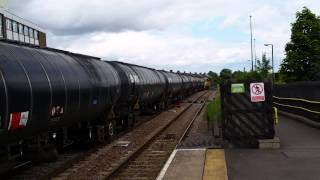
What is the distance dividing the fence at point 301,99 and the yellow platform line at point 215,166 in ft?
20.2

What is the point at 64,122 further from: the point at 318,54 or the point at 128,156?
the point at 318,54

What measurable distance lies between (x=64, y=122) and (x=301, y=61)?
31389 mm

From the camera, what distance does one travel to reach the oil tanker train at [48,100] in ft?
33.2

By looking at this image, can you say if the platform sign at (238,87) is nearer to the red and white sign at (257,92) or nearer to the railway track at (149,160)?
the red and white sign at (257,92)

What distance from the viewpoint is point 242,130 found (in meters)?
15.6

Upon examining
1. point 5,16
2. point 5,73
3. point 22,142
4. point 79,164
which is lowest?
point 79,164

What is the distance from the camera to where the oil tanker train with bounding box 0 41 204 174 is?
1013 cm

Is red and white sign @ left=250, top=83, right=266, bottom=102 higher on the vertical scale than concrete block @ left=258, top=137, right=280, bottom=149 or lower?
higher

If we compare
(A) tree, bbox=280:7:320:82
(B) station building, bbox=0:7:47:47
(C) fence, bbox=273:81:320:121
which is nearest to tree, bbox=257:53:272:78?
(A) tree, bbox=280:7:320:82

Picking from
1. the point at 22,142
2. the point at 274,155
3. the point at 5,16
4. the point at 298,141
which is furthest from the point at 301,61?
the point at 5,16

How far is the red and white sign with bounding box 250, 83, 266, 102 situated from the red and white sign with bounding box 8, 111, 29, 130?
7066 mm

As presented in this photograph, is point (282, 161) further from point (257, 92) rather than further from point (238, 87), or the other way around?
point (238, 87)

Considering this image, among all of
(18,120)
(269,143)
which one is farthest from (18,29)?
(18,120)

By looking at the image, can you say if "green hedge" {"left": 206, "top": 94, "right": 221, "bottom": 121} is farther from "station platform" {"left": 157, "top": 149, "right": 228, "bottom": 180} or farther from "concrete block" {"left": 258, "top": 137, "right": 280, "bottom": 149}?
"station platform" {"left": 157, "top": 149, "right": 228, "bottom": 180}
